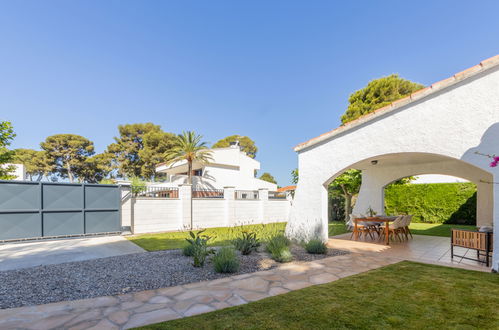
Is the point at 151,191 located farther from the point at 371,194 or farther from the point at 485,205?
the point at 485,205

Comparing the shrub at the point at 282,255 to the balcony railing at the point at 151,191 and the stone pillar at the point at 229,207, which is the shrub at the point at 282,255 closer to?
the balcony railing at the point at 151,191

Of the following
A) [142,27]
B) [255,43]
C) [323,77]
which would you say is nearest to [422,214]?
[323,77]

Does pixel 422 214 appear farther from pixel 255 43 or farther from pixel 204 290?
pixel 204 290

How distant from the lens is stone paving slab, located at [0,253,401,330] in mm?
3117

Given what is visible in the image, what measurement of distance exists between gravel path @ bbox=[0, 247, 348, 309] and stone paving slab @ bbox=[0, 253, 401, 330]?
34cm

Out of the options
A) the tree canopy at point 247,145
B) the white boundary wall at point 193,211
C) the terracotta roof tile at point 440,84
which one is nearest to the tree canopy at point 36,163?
the tree canopy at point 247,145

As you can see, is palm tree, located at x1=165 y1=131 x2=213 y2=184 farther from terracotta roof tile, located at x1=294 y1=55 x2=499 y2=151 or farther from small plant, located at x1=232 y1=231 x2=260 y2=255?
terracotta roof tile, located at x1=294 y1=55 x2=499 y2=151

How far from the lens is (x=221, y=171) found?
25.0m

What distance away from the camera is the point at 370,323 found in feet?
9.93

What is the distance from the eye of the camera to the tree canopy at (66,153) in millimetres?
35000

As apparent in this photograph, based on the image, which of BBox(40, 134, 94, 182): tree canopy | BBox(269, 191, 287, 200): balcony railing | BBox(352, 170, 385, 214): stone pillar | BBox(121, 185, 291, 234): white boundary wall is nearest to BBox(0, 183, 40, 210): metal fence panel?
BBox(121, 185, 291, 234): white boundary wall

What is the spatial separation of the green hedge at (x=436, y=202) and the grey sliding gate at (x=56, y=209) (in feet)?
60.2

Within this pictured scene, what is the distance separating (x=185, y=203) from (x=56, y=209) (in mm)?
5570

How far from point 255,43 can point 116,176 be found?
3000 cm
